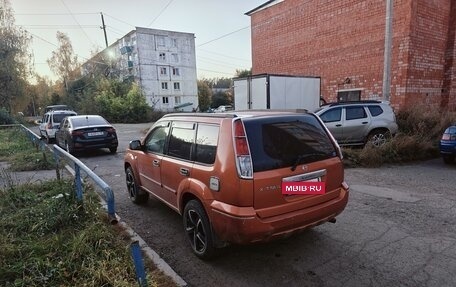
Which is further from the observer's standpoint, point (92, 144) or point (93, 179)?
point (92, 144)

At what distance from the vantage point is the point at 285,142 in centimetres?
327

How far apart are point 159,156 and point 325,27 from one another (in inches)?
597

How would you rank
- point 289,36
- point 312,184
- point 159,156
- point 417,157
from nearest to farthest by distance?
point 312,184
point 159,156
point 417,157
point 289,36

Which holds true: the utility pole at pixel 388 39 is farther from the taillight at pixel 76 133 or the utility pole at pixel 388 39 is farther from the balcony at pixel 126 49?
the balcony at pixel 126 49

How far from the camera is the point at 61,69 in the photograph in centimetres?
5222

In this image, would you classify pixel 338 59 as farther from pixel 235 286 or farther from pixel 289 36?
pixel 235 286

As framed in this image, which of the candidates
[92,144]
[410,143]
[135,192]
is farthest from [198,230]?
[92,144]

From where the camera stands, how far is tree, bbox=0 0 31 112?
27.8m

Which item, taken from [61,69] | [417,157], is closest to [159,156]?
[417,157]

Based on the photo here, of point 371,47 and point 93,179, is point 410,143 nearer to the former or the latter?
point 371,47

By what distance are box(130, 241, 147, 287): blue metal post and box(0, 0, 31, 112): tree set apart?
32673 millimetres

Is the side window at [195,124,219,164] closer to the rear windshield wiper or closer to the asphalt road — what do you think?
the rear windshield wiper

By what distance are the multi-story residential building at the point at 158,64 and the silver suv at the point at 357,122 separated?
35.6m

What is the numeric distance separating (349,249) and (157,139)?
123 inches
